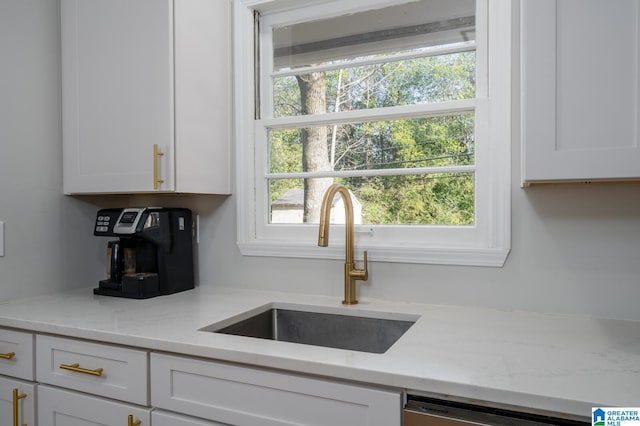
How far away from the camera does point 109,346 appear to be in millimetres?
1278

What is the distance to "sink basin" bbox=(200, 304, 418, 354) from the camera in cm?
148

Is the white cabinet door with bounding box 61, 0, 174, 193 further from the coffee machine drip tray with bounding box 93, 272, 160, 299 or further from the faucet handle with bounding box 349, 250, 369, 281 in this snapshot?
the faucet handle with bounding box 349, 250, 369, 281

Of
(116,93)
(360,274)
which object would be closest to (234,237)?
(360,274)

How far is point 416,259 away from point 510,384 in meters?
0.77

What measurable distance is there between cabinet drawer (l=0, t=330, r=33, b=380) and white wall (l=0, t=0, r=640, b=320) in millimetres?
339

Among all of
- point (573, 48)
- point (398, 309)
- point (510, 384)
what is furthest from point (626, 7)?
point (398, 309)

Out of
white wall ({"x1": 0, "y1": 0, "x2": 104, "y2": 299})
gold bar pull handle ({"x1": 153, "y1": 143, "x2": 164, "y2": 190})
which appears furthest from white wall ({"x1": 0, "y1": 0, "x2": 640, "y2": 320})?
gold bar pull handle ({"x1": 153, "y1": 143, "x2": 164, "y2": 190})

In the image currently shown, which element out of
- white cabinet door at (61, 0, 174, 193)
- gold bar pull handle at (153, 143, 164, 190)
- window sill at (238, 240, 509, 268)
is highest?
white cabinet door at (61, 0, 174, 193)

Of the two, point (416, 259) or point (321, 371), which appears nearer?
point (321, 371)

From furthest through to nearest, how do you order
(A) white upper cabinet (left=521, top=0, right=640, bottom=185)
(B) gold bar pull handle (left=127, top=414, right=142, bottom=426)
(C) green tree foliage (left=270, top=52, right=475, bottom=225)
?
(C) green tree foliage (left=270, top=52, right=475, bottom=225)
(B) gold bar pull handle (left=127, top=414, right=142, bottom=426)
(A) white upper cabinet (left=521, top=0, right=640, bottom=185)

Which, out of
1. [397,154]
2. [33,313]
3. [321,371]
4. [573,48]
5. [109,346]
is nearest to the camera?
[321,371]

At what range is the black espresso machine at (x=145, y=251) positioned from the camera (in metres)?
1.73

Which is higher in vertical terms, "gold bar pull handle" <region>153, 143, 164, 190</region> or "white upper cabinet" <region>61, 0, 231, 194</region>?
"white upper cabinet" <region>61, 0, 231, 194</region>

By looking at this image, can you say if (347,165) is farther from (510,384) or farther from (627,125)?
(510,384)
